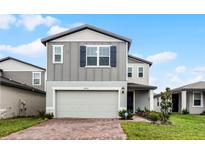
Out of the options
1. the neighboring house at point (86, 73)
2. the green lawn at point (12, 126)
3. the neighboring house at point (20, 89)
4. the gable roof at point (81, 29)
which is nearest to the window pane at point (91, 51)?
the neighboring house at point (86, 73)

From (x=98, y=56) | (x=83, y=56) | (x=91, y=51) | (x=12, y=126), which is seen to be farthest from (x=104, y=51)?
(x=12, y=126)

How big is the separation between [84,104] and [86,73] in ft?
6.60

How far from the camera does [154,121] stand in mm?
17922

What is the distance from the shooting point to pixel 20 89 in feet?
81.9

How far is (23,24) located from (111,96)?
7.12 m

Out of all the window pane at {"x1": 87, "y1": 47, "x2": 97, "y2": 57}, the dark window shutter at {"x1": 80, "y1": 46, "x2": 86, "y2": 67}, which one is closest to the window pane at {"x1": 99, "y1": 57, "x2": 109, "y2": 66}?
the window pane at {"x1": 87, "y1": 47, "x2": 97, "y2": 57}

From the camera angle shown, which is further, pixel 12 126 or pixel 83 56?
pixel 83 56

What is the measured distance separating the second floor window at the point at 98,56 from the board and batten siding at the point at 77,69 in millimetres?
314

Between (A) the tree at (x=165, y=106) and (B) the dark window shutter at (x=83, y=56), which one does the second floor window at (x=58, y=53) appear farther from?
(A) the tree at (x=165, y=106)

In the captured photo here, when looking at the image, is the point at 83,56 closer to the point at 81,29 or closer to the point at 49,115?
the point at 81,29
